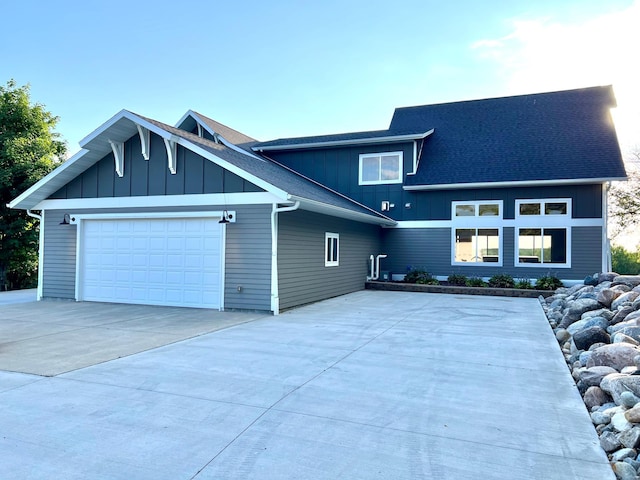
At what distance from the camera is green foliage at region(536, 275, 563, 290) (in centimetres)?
1315

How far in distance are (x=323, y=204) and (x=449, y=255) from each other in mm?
7103

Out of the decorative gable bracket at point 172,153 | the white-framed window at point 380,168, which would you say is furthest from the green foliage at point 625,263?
the decorative gable bracket at point 172,153

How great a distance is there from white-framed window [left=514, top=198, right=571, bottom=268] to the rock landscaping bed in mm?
5733

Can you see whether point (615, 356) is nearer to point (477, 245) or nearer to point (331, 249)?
point (331, 249)

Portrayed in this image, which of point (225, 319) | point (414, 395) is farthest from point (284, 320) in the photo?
point (414, 395)

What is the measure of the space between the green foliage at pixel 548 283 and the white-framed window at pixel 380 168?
5753mm

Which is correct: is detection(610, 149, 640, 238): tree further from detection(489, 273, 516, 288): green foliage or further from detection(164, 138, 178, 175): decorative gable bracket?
detection(164, 138, 178, 175): decorative gable bracket

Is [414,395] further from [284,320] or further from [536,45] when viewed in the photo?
[536,45]

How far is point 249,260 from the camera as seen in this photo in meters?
9.40

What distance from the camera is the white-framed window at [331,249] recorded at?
465 inches

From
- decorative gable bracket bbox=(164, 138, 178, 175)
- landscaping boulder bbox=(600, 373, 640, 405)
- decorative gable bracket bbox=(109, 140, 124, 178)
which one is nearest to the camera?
landscaping boulder bbox=(600, 373, 640, 405)

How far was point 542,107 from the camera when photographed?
16688 mm

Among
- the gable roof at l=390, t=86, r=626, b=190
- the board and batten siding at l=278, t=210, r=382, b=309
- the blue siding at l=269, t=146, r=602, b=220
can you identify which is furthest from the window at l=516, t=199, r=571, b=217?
the board and batten siding at l=278, t=210, r=382, b=309

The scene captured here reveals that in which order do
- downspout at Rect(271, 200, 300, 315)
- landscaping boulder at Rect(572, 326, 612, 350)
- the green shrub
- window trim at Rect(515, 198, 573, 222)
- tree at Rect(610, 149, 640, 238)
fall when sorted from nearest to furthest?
landscaping boulder at Rect(572, 326, 612, 350)
downspout at Rect(271, 200, 300, 315)
the green shrub
window trim at Rect(515, 198, 573, 222)
tree at Rect(610, 149, 640, 238)
